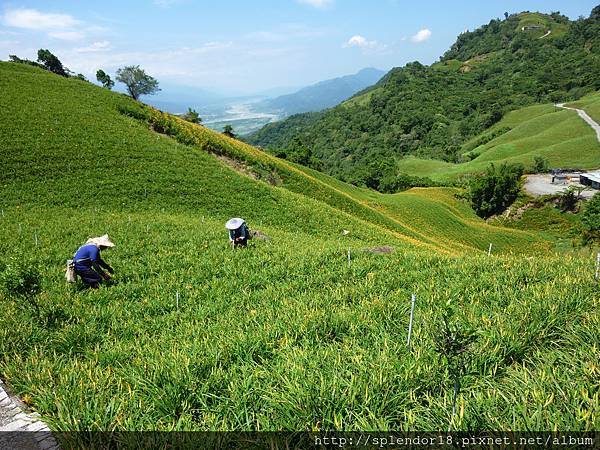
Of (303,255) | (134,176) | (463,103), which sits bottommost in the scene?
(303,255)

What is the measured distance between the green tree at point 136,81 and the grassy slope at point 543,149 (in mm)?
72532

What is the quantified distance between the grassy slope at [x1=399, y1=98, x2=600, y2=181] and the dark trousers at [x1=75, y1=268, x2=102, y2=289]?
85951 millimetres

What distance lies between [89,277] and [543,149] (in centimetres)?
10187

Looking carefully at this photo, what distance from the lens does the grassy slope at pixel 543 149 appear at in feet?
244

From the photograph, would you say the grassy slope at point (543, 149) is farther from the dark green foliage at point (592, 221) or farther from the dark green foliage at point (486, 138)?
the dark green foliage at point (592, 221)

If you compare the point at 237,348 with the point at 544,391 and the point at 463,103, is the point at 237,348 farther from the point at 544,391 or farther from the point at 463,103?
the point at 463,103

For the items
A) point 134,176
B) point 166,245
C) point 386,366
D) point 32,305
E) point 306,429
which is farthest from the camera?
point 134,176

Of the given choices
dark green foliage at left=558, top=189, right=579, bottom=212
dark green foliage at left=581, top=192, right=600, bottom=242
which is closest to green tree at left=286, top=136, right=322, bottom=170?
dark green foliage at left=558, top=189, right=579, bottom=212

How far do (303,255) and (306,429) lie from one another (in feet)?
32.1

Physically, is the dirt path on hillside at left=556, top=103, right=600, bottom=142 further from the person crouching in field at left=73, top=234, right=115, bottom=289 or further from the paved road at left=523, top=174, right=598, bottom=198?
the person crouching in field at left=73, top=234, right=115, bottom=289

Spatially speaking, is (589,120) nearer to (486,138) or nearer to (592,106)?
(592,106)

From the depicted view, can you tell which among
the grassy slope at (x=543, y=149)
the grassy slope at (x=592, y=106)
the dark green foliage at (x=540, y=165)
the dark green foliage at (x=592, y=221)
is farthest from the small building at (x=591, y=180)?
the grassy slope at (x=592, y=106)

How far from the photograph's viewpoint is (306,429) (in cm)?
367

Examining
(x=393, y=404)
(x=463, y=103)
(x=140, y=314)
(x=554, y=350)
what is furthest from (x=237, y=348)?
(x=463, y=103)
